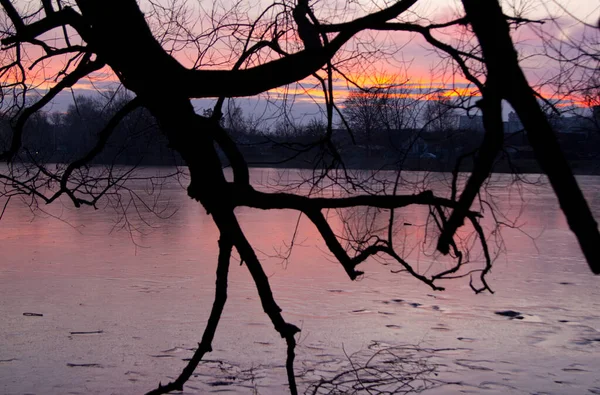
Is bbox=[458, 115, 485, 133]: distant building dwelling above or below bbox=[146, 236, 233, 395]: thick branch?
above

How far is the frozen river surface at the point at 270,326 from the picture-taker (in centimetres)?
657

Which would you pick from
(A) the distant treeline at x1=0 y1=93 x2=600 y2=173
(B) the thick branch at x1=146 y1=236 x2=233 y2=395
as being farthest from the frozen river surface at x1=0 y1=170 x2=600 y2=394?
(B) the thick branch at x1=146 y1=236 x2=233 y2=395

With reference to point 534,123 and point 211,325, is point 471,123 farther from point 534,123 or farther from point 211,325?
point 534,123

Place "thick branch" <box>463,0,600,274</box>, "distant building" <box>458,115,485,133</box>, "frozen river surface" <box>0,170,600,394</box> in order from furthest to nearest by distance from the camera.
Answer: "frozen river surface" <box>0,170,600,394</box> → "distant building" <box>458,115,485,133</box> → "thick branch" <box>463,0,600,274</box>

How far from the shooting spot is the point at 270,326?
320 inches

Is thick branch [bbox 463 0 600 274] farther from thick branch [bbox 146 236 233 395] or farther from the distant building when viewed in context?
the distant building

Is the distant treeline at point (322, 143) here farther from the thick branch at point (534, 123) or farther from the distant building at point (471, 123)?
the thick branch at point (534, 123)

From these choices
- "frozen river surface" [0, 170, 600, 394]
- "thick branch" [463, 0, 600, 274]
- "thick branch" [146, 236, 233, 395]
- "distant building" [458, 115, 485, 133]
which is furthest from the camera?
"frozen river surface" [0, 170, 600, 394]

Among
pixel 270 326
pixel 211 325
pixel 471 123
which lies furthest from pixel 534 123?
pixel 270 326

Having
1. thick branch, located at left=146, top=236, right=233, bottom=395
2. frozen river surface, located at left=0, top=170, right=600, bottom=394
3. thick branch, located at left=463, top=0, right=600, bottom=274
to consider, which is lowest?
frozen river surface, located at left=0, top=170, right=600, bottom=394

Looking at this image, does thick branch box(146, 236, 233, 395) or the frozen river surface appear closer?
thick branch box(146, 236, 233, 395)

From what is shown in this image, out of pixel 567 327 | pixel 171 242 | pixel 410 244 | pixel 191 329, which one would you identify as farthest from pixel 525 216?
pixel 191 329

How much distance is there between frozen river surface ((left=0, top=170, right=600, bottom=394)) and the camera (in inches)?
259

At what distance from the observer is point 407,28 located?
4297 millimetres
